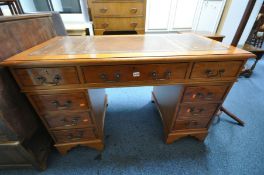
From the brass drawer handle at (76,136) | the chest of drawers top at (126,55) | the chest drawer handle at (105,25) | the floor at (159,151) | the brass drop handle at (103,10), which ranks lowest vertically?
the floor at (159,151)

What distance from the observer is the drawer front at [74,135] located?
3.22 feet

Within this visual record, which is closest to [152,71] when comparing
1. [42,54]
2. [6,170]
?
[42,54]

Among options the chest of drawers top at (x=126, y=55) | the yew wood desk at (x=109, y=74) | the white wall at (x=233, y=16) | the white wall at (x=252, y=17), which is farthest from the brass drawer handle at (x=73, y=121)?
the white wall at (x=252, y=17)

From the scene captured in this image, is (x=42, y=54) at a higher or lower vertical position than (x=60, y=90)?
higher

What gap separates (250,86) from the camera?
79.2 inches

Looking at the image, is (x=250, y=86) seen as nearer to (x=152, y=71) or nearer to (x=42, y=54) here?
(x=152, y=71)

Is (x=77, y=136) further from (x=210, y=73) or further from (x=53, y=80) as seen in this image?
(x=210, y=73)

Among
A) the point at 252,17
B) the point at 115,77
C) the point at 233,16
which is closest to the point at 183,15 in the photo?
the point at 233,16

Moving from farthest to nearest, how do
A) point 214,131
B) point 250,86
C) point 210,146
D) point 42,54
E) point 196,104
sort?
point 250,86
point 214,131
point 210,146
point 196,104
point 42,54

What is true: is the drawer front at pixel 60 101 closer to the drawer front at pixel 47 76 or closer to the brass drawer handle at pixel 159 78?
the drawer front at pixel 47 76

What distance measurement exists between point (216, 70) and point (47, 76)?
961 millimetres

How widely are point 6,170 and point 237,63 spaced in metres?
1.78

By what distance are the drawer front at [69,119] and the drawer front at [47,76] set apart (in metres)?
0.25

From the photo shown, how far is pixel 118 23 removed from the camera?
1407mm
